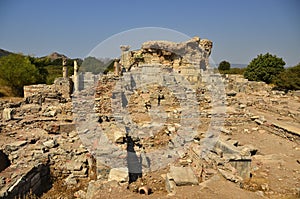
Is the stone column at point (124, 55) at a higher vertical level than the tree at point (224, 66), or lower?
lower

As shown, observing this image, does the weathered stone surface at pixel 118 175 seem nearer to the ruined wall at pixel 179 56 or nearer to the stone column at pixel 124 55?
the ruined wall at pixel 179 56

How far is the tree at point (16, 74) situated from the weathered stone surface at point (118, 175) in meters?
17.0

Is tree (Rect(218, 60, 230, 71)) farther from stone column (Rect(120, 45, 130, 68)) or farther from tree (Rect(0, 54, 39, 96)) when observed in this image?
tree (Rect(0, 54, 39, 96))

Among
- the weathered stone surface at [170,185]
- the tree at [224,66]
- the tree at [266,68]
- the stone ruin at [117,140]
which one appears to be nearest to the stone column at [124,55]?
the stone ruin at [117,140]

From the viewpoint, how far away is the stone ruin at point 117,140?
479 cm

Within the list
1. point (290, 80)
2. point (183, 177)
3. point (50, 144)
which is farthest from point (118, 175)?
point (290, 80)

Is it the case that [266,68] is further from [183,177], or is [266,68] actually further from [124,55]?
[183,177]

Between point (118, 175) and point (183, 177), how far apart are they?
4.26 feet

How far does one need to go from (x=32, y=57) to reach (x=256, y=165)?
2264cm

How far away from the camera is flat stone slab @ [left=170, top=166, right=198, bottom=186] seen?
4.35m

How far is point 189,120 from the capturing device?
9.27 m

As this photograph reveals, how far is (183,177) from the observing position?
14.7 ft

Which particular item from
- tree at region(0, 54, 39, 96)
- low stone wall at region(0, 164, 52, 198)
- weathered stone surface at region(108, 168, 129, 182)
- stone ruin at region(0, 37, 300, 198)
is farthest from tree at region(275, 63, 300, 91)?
tree at region(0, 54, 39, 96)

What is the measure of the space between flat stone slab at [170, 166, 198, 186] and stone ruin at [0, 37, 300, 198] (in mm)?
19
